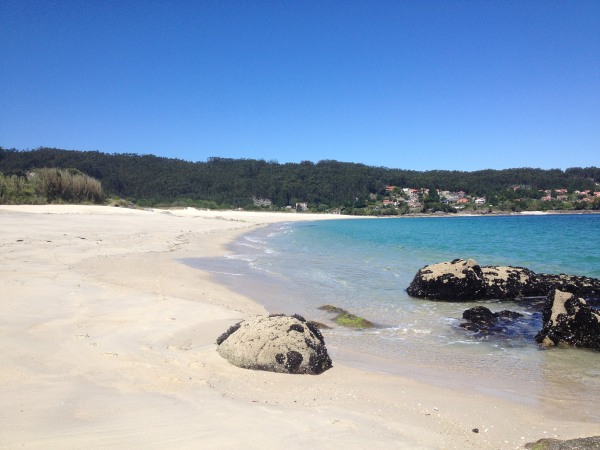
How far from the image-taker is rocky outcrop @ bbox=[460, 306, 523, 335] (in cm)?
830

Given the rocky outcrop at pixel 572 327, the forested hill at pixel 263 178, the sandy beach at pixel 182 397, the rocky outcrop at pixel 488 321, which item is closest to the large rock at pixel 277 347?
the sandy beach at pixel 182 397

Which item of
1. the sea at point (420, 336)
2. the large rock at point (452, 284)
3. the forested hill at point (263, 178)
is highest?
the forested hill at point (263, 178)

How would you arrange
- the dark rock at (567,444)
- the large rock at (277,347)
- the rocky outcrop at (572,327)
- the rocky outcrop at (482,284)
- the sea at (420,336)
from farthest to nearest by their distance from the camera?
the rocky outcrop at (482,284)
the rocky outcrop at (572,327)
the sea at (420,336)
the large rock at (277,347)
the dark rock at (567,444)

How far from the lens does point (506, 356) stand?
22.0 feet

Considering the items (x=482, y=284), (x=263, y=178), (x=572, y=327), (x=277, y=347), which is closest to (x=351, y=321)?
(x=277, y=347)

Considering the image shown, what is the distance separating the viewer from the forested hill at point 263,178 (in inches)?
4006

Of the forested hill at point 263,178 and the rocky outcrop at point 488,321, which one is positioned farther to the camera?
the forested hill at point 263,178

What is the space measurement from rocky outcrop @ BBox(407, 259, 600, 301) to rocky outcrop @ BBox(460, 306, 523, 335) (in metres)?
1.84

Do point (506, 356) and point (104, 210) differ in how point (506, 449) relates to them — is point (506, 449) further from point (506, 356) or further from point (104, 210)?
point (104, 210)

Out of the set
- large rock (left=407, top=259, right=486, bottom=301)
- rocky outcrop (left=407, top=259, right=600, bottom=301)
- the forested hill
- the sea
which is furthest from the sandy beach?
the forested hill

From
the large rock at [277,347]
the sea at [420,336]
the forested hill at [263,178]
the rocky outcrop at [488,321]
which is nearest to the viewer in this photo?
the large rock at [277,347]

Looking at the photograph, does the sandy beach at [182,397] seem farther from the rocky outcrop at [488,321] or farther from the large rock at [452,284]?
the large rock at [452,284]

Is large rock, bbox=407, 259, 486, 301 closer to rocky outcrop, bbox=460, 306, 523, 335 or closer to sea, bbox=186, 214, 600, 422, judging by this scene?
sea, bbox=186, 214, 600, 422

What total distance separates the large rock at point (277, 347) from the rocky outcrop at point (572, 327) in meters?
4.34
